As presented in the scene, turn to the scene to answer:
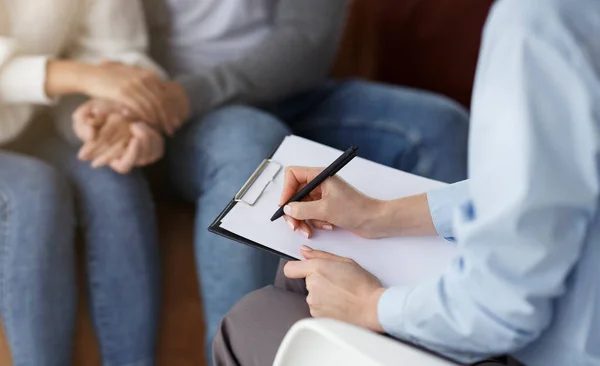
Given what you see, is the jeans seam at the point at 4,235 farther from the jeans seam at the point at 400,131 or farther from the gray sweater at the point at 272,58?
the jeans seam at the point at 400,131

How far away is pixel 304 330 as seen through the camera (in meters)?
0.48

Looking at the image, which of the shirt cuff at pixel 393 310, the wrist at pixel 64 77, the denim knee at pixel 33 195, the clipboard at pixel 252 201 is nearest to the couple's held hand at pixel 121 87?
the wrist at pixel 64 77

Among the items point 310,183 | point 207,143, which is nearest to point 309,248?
point 310,183

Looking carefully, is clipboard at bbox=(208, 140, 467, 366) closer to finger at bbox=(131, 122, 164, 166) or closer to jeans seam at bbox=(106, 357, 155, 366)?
finger at bbox=(131, 122, 164, 166)

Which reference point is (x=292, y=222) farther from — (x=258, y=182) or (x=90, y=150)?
(x=90, y=150)

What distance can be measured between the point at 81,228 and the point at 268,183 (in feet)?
1.16

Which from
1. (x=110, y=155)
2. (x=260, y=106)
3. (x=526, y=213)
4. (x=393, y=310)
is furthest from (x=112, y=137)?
(x=526, y=213)

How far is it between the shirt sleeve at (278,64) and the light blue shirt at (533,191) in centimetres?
57

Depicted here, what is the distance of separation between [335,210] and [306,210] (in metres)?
0.03

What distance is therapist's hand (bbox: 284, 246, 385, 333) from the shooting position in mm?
586

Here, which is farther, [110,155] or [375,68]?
[375,68]

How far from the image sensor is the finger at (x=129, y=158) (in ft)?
2.85

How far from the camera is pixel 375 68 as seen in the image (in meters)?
1.42

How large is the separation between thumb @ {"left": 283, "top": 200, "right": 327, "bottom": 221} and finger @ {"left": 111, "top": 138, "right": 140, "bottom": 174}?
12.5 inches
